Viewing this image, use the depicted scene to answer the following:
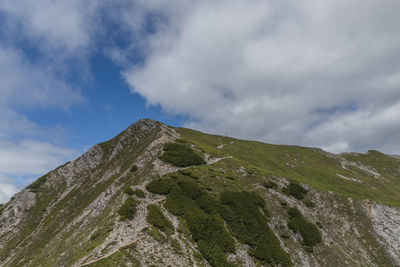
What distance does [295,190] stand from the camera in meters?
59.8

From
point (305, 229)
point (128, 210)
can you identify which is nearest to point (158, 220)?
point (128, 210)

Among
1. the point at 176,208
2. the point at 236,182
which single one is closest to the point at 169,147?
the point at 236,182

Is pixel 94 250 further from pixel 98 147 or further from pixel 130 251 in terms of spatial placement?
pixel 98 147

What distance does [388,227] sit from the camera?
181 feet

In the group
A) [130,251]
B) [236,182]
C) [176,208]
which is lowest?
[130,251]

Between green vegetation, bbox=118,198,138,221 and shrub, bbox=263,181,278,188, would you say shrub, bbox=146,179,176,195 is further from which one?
shrub, bbox=263,181,278,188

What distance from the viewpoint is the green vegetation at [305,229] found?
43.4 metres

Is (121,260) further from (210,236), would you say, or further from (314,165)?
(314,165)

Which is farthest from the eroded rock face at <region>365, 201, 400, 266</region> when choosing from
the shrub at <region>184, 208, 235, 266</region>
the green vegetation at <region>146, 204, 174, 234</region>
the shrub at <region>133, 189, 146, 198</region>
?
the shrub at <region>133, 189, 146, 198</region>

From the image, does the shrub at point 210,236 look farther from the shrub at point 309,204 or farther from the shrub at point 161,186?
the shrub at point 309,204

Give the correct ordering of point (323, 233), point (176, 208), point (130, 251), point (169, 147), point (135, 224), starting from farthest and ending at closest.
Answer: point (169, 147) → point (323, 233) → point (176, 208) → point (135, 224) → point (130, 251)

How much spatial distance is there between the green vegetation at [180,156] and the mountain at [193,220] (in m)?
0.35

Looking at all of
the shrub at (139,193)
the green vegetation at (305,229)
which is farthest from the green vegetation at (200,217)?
the green vegetation at (305,229)

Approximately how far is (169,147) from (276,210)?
35.2 meters
